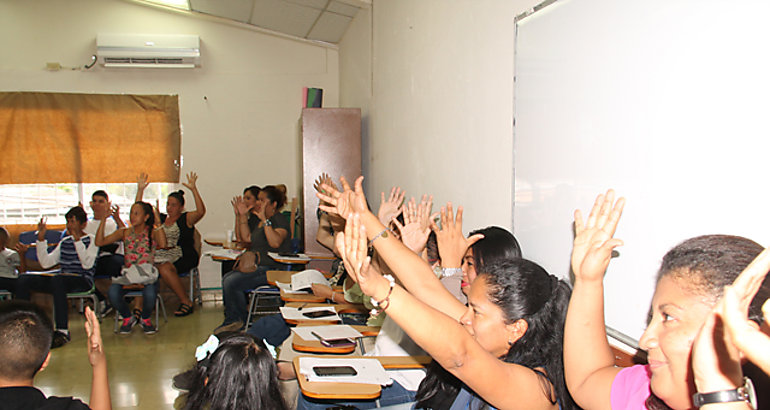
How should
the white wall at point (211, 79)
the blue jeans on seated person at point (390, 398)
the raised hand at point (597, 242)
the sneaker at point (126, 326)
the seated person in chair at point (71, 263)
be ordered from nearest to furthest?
the raised hand at point (597, 242) → the blue jeans on seated person at point (390, 398) → the seated person in chair at point (71, 263) → the sneaker at point (126, 326) → the white wall at point (211, 79)

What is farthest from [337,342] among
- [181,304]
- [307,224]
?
[181,304]

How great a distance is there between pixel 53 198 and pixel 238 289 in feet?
10.9

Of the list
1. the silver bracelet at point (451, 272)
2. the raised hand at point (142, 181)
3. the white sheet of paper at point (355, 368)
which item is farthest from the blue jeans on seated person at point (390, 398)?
the raised hand at point (142, 181)

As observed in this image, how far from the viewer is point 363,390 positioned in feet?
6.56

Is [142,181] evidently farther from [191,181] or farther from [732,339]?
[732,339]

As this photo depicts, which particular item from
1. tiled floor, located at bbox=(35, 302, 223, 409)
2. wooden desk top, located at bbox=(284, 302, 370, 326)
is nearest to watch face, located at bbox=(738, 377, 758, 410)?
wooden desk top, located at bbox=(284, 302, 370, 326)

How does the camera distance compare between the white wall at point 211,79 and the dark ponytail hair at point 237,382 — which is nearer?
the dark ponytail hair at point 237,382

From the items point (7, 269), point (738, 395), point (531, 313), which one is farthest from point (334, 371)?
point (7, 269)

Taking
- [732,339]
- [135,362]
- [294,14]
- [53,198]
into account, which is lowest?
[135,362]

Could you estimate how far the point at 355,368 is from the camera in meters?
2.21

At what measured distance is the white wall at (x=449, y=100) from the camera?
8.33 ft

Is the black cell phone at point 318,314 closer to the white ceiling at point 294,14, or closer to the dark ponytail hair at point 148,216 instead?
the dark ponytail hair at point 148,216

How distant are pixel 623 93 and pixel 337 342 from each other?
1.69m

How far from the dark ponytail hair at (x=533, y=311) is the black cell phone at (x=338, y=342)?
118 centimetres
